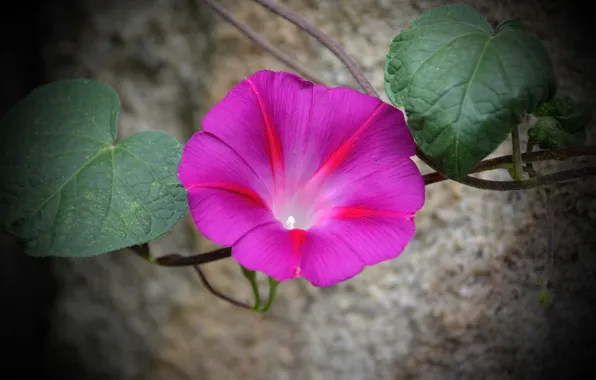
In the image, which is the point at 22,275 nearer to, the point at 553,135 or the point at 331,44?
the point at 331,44

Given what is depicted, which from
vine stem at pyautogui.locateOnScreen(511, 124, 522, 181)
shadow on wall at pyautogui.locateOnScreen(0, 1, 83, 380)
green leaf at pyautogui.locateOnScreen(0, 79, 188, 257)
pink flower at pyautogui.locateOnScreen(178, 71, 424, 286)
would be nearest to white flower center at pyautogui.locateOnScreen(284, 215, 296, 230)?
pink flower at pyautogui.locateOnScreen(178, 71, 424, 286)

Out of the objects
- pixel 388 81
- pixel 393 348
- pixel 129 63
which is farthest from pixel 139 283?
pixel 388 81

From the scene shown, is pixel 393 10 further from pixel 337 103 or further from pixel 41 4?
pixel 41 4

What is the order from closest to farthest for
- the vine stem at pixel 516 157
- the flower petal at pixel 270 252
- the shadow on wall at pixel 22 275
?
the flower petal at pixel 270 252, the vine stem at pixel 516 157, the shadow on wall at pixel 22 275

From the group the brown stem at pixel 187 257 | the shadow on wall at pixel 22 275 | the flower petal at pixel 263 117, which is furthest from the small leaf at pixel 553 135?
the shadow on wall at pixel 22 275

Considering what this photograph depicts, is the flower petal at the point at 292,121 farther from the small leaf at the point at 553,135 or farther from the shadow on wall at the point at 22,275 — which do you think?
the shadow on wall at the point at 22,275

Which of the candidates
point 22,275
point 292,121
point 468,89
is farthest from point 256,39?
point 22,275

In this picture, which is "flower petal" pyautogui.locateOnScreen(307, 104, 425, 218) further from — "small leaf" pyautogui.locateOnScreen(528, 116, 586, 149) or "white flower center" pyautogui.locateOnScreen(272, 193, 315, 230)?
"small leaf" pyautogui.locateOnScreen(528, 116, 586, 149)
